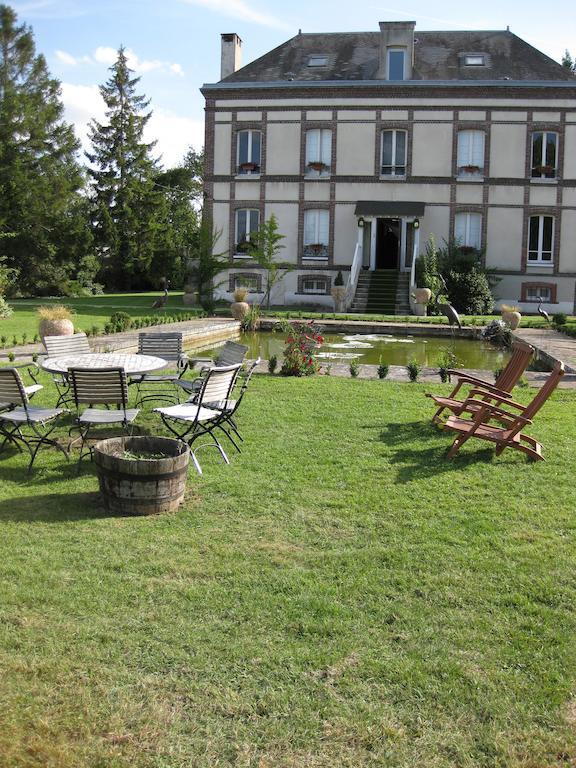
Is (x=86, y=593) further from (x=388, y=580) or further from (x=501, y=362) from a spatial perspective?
(x=501, y=362)

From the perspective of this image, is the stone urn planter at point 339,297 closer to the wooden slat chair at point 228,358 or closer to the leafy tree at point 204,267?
the leafy tree at point 204,267

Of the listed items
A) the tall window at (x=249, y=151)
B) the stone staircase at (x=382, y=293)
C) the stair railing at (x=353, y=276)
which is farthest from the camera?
the tall window at (x=249, y=151)

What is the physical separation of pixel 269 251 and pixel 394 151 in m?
5.96

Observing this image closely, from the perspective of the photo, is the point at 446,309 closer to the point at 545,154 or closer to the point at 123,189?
the point at 545,154

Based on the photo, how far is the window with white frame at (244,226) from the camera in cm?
2903

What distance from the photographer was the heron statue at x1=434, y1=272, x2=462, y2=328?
20.4 meters

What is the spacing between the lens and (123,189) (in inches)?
1645

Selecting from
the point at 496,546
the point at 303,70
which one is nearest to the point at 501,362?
the point at 496,546

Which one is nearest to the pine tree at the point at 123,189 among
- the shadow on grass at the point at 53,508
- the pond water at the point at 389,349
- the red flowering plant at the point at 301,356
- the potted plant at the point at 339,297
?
the potted plant at the point at 339,297

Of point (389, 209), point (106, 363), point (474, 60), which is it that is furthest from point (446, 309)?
point (106, 363)

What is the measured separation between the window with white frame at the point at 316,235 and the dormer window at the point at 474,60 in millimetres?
7399

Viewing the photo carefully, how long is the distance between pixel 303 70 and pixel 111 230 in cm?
1538

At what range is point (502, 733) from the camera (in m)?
2.94

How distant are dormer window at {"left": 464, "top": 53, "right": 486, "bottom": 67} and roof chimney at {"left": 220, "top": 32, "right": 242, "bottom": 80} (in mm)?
8519
